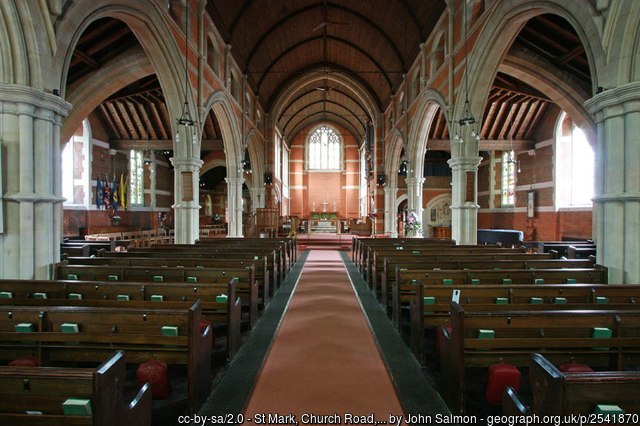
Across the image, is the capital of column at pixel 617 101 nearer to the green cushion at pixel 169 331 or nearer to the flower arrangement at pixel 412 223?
the green cushion at pixel 169 331

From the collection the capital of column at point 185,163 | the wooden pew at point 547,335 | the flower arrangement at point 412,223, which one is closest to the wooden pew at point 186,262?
the wooden pew at point 547,335

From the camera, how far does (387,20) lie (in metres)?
14.4

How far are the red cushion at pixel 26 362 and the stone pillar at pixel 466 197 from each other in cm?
904

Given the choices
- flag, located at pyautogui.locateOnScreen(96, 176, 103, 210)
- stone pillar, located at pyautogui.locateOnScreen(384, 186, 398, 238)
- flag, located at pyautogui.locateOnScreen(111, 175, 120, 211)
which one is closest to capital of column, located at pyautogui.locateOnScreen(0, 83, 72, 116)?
flag, located at pyautogui.locateOnScreen(96, 176, 103, 210)

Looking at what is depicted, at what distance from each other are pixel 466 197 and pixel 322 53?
42.1 feet

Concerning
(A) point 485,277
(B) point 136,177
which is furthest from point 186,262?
(B) point 136,177

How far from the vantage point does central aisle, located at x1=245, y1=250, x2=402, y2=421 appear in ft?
9.01

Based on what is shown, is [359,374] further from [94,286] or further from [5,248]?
[5,248]

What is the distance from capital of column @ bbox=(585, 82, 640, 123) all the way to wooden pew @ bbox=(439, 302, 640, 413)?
3.17 metres

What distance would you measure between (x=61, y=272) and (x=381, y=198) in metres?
17.8

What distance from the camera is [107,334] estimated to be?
262 cm

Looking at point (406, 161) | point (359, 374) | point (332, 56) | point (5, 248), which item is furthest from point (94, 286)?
point (332, 56)

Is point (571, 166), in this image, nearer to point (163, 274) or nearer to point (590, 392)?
point (163, 274)

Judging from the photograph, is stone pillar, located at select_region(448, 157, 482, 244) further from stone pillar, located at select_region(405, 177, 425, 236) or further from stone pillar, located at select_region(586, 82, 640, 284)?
stone pillar, located at select_region(405, 177, 425, 236)
